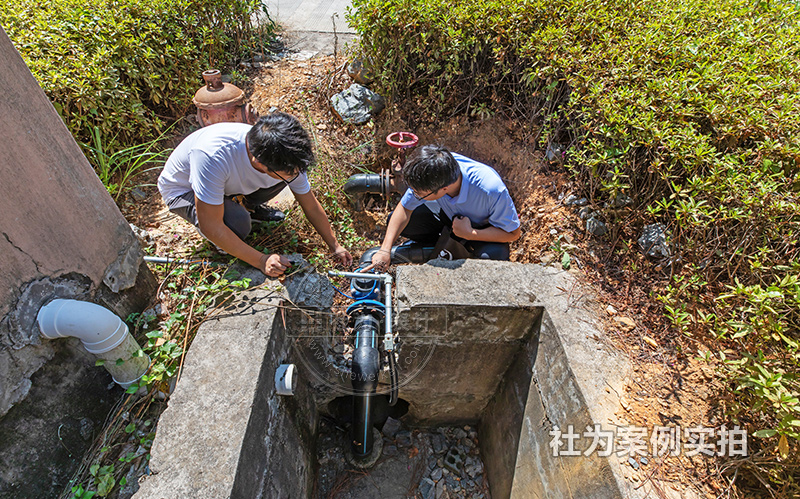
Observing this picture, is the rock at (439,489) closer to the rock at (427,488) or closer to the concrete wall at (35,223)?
the rock at (427,488)

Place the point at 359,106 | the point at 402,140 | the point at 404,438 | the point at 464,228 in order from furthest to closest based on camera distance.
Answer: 1. the point at 359,106
2. the point at 402,140
3. the point at 404,438
4. the point at 464,228

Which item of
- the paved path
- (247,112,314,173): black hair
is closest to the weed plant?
(247,112,314,173): black hair

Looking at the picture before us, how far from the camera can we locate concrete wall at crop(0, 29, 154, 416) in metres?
1.64

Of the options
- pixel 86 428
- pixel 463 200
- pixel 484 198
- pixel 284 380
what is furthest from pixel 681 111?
pixel 86 428

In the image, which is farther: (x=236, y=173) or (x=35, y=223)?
(x=236, y=173)

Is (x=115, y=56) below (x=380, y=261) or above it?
above

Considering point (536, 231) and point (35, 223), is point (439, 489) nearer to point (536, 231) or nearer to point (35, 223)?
point (536, 231)

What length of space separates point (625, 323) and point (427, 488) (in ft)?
8.03

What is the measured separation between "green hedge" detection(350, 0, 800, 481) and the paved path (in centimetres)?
184

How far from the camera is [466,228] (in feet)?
10.6

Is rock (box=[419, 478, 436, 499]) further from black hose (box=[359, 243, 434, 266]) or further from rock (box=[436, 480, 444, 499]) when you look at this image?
black hose (box=[359, 243, 434, 266])

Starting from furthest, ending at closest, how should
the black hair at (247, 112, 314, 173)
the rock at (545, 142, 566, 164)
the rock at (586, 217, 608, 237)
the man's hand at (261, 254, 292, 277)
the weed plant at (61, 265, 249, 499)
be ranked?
the rock at (545, 142, 566, 164) < the rock at (586, 217, 608, 237) < the man's hand at (261, 254, 292, 277) < the black hair at (247, 112, 314, 173) < the weed plant at (61, 265, 249, 499)

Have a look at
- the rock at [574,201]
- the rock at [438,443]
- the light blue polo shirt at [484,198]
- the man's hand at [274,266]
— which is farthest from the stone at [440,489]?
the rock at [574,201]

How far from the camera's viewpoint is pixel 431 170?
2.76 meters
